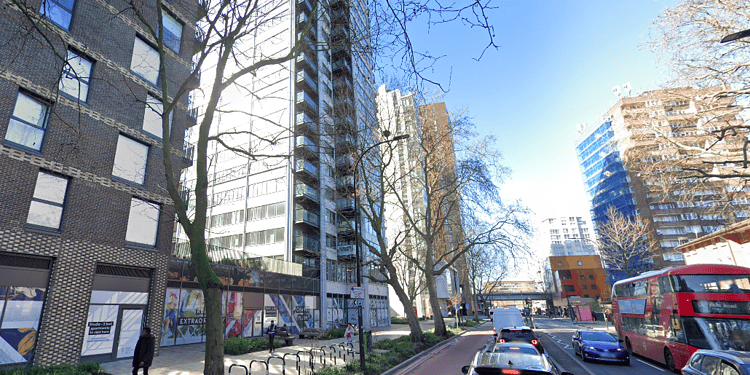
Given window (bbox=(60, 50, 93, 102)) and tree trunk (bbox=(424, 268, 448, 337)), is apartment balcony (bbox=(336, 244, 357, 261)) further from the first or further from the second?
window (bbox=(60, 50, 93, 102))

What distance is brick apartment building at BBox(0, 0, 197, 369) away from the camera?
11.6 metres

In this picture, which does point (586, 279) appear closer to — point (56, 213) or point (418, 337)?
point (418, 337)

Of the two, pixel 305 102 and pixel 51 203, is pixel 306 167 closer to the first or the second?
pixel 305 102

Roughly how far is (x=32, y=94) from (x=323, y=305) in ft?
87.9

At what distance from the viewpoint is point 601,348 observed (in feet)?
46.2

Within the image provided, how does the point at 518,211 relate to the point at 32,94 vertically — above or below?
below

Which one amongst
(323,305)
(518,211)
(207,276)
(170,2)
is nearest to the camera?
(207,276)

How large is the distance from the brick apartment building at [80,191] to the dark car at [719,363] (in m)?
15.5

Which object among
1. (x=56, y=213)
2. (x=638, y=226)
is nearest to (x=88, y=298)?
(x=56, y=213)

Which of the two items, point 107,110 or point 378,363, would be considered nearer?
point 378,363

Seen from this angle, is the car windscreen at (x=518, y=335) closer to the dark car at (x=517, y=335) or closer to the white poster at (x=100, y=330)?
the dark car at (x=517, y=335)

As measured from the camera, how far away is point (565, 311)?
8412 centimetres

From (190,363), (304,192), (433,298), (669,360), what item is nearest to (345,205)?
(304,192)

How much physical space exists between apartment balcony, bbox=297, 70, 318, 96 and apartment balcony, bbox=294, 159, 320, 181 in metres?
9.13
